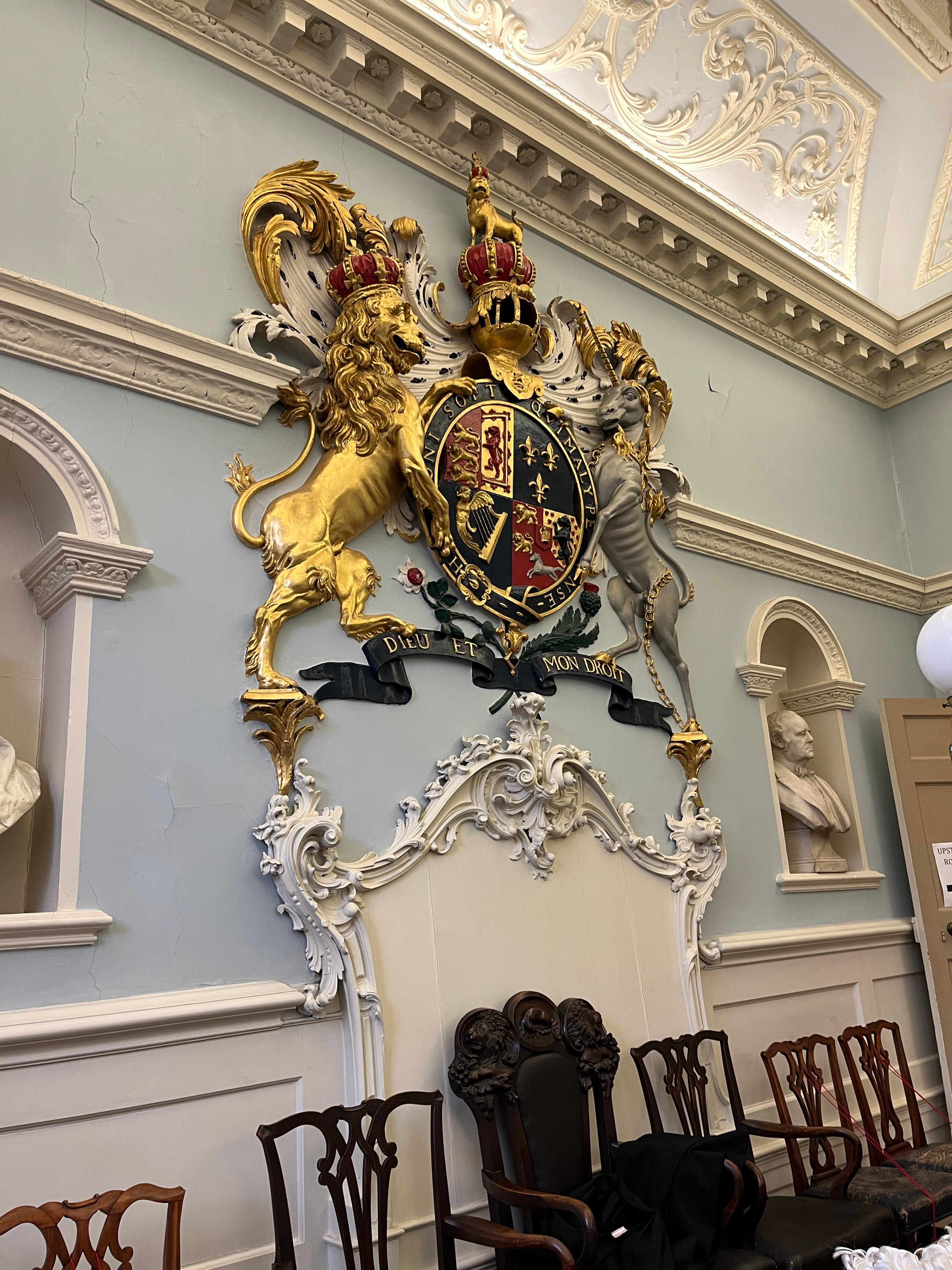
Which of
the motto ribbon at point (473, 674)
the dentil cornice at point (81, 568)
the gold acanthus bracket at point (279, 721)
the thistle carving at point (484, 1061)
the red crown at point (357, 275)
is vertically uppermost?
the red crown at point (357, 275)

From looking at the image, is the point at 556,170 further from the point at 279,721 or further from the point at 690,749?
the point at 279,721

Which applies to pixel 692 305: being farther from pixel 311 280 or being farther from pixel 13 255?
pixel 13 255

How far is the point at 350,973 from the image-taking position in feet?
10.9

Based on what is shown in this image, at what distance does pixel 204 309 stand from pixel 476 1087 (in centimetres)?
298

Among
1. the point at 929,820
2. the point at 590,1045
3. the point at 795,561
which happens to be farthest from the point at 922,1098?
the point at 795,561

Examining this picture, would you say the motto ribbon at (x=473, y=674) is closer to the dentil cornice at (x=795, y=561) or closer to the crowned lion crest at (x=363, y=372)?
the crowned lion crest at (x=363, y=372)

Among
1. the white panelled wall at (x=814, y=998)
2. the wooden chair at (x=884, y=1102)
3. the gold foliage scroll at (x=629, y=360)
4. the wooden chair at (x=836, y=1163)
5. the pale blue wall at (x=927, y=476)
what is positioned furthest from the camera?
the pale blue wall at (x=927, y=476)

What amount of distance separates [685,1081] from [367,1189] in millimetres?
1806

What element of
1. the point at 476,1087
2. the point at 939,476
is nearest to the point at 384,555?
the point at 476,1087

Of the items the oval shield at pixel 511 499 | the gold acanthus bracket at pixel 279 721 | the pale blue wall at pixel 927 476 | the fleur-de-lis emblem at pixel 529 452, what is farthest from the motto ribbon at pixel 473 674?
the pale blue wall at pixel 927 476

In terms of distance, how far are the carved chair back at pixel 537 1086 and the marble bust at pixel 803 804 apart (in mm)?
2286

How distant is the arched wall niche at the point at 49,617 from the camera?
3029 millimetres

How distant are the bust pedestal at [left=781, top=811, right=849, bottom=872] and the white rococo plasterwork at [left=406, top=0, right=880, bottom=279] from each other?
3976mm

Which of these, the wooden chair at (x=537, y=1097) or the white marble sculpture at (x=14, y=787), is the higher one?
the white marble sculpture at (x=14, y=787)
